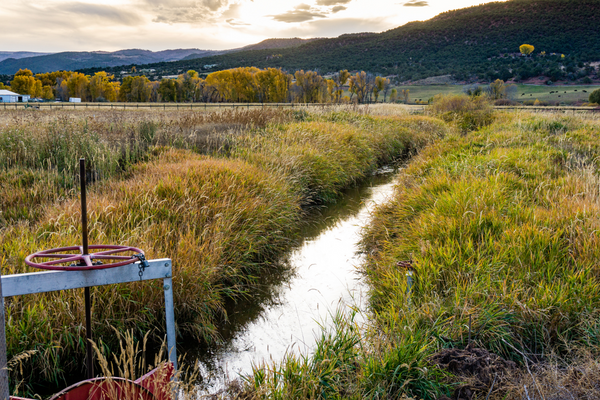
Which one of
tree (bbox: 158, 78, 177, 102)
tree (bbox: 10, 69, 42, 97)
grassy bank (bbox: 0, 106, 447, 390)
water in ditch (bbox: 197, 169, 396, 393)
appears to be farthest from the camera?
tree (bbox: 10, 69, 42, 97)

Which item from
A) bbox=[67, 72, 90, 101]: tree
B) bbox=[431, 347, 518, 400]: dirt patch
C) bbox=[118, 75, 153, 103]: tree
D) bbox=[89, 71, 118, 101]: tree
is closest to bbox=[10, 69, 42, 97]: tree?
bbox=[67, 72, 90, 101]: tree


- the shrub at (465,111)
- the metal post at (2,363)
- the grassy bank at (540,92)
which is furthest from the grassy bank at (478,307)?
the grassy bank at (540,92)

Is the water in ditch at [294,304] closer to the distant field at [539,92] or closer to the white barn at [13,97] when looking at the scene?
the distant field at [539,92]

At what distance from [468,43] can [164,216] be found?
10305cm

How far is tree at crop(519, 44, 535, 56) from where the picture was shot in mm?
81631

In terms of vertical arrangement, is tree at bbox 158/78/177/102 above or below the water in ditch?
above

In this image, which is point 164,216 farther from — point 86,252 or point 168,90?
point 168,90

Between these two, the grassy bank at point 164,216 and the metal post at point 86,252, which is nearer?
the metal post at point 86,252

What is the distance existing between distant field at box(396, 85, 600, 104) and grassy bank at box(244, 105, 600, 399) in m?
57.7

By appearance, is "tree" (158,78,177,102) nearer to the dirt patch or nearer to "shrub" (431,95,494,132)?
"shrub" (431,95,494,132)

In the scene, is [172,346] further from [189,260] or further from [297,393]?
[189,260]

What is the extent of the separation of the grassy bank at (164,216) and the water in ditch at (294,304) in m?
0.25

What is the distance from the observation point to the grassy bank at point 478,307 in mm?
2238

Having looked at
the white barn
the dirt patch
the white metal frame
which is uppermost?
the white barn
